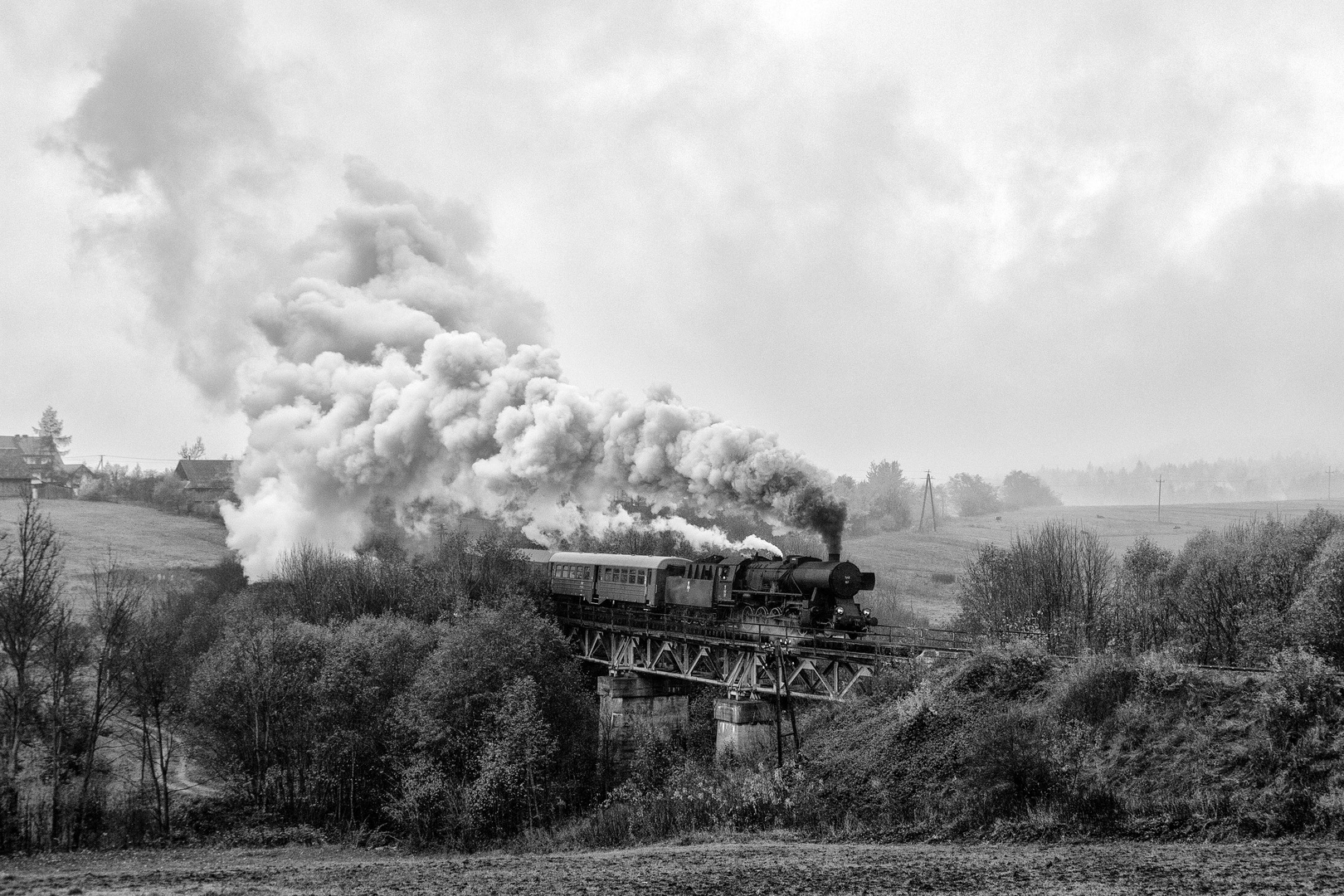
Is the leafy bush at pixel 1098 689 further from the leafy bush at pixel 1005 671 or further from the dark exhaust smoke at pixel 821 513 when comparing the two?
the dark exhaust smoke at pixel 821 513

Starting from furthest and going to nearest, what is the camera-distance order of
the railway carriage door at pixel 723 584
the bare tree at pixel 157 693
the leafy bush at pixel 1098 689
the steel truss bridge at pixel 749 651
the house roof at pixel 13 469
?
the house roof at pixel 13 469
the railway carriage door at pixel 723 584
the bare tree at pixel 157 693
the steel truss bridge at pixel 749 651
the leafy bush at pixel 1098 689

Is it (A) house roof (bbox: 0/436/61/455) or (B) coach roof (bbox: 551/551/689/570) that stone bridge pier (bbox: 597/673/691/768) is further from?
(A) house roof (bbox: 0/436/61/455)

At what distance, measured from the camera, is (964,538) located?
124438 millimetres

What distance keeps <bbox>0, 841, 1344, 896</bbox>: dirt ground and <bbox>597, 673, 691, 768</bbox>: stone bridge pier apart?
15.7 m

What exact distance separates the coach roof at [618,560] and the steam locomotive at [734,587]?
61 mm

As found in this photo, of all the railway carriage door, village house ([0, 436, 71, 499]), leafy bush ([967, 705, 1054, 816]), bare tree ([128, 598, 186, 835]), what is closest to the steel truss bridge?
the railway carriage door

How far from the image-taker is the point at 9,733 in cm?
3378

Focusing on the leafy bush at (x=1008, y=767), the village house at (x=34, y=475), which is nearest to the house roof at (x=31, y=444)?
the village house at (x=34, y=475)

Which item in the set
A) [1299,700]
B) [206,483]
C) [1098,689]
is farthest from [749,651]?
[206,483]

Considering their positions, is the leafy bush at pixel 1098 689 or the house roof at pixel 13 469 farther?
the house roof at pixel 13 469

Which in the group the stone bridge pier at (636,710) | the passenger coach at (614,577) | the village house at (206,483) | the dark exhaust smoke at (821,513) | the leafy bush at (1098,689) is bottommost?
the stone bridge pier at (636,710)

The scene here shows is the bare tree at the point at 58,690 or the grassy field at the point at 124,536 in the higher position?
the grassy field at the point at 124,536

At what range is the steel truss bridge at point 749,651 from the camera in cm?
3266

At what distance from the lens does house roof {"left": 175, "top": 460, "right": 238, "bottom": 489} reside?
362 feet
